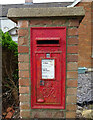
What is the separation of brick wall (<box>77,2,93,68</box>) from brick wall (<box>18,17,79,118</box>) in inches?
207

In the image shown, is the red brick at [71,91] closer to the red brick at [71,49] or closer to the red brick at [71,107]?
the red brick at [71,107]

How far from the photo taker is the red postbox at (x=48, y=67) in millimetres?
1670

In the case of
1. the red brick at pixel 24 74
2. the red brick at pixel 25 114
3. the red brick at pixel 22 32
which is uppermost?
the red brick at pixel 22 32

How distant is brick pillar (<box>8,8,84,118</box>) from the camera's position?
1.62 metres

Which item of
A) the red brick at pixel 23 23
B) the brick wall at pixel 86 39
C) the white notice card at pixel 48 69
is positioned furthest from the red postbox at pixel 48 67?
the brick wall at pixel 86 39

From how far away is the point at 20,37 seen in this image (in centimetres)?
171

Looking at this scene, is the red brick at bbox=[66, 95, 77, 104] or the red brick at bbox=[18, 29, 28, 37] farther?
the red brick at bbox=[66, 95, 77, 104]

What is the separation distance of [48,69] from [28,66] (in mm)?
294

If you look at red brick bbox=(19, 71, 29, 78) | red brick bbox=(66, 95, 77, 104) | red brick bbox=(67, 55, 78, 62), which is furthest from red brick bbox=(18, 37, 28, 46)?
red brick bbox=(66, 95, 77, 104)

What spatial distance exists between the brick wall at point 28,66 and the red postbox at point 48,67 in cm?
7

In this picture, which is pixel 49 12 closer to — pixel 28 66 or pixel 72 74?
pixel 28 66

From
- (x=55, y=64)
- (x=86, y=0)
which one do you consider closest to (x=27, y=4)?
(x=86, y=0)

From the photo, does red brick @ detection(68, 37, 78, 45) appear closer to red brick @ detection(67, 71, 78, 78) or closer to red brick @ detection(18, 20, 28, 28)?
red brick @ detection(67, 71, 78, 78)

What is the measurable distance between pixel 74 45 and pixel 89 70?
5.46m
